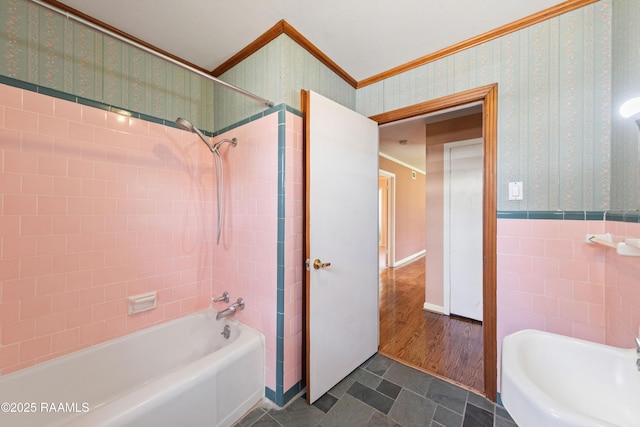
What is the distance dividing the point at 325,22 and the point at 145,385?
2.31 meters

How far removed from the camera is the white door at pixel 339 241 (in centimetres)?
145

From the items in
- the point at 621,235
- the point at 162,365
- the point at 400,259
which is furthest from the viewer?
the point at 400,259

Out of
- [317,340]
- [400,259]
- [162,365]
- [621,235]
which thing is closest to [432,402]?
[317,340]

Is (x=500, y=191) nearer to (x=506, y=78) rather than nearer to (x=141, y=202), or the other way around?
(x=506, y=78)

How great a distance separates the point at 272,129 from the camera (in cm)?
147

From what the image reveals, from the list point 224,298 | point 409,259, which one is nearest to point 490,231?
point 224,298

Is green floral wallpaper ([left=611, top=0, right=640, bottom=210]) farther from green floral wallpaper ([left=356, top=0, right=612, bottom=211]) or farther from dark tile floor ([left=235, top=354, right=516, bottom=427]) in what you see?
dark tile floor ([left=235, top=354, right=516, bottom=427])

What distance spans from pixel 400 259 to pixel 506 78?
162 inches

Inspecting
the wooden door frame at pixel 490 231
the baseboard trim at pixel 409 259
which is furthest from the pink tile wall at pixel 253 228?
the baseboard trim at pixel 409 259

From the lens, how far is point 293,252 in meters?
1.47

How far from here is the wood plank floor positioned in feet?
5.81

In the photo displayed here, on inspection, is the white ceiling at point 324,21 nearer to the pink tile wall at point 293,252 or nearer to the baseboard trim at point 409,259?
the pink tile wall at point 293,252

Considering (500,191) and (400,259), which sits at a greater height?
(500,191)

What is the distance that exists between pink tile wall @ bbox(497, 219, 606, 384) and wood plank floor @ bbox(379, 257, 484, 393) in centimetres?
55
